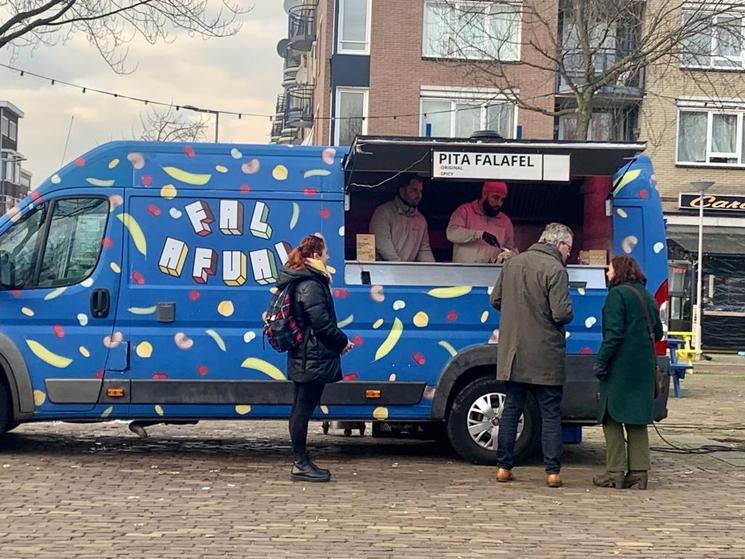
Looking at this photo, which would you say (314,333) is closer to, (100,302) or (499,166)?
(100,302)

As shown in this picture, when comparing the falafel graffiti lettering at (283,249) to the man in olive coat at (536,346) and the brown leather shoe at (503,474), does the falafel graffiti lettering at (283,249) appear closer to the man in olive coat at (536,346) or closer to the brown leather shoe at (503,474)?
the man in olive coat at (536,346)

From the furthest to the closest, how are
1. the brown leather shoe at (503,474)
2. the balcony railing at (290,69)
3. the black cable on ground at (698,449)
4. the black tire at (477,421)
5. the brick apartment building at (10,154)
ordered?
the brick apartment building at (10,154)
the balcony railing at (290,69)
the black cable on ground at (698,449)
the black tire at (477,421)
the brown leather shoe at (503,474)

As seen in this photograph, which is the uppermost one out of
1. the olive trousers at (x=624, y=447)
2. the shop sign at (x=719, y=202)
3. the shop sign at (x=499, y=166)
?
the shop sign at (x=719, y=202)

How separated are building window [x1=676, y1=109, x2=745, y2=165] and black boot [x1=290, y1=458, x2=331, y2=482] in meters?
24.1

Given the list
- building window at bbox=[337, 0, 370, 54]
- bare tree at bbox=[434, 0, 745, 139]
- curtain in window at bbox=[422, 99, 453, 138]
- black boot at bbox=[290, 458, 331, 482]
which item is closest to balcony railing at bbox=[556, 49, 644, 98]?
bare tree at bbox=[434, 0, 745, 139]

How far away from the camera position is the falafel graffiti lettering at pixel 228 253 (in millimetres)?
8766

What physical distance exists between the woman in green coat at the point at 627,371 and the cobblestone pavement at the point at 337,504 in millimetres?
264

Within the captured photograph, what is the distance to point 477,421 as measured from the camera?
29.3 feet

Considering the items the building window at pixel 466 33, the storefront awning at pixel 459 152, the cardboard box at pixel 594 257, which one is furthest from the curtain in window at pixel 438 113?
the storefront awning at pixel 459 152

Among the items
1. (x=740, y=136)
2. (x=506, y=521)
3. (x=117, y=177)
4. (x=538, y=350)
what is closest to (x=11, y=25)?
(x=117, y=177)

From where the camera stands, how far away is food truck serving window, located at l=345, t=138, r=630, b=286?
8.66 m

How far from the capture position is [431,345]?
8.84 meters

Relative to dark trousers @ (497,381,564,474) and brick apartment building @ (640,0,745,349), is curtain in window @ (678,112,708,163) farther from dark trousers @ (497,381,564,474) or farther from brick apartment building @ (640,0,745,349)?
dark trousers @ (497,381,564,474)

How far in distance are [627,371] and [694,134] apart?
23504mm
